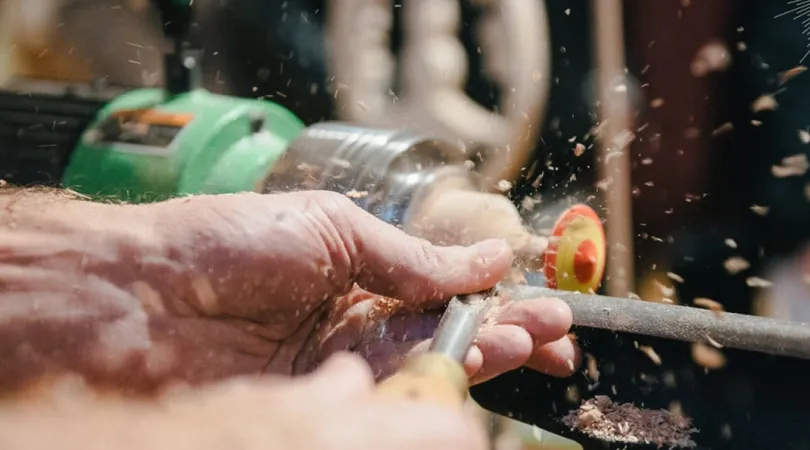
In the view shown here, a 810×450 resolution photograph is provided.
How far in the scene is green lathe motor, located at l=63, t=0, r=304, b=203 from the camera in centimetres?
115

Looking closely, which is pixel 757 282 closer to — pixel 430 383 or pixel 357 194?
pixel 357 194

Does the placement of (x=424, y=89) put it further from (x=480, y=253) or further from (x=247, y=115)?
(x=480, y=253)

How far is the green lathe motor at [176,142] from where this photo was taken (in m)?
1.15

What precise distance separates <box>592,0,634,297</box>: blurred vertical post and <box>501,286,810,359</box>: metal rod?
2.20 ft

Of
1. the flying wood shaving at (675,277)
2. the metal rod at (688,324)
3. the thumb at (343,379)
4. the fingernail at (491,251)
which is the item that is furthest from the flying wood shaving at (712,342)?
the flying wood shaving at (675,277)

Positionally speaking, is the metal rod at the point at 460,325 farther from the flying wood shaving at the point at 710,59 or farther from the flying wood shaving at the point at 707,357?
the flying wood shaving at the point at 710,59

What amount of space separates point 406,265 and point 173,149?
1.80 ft

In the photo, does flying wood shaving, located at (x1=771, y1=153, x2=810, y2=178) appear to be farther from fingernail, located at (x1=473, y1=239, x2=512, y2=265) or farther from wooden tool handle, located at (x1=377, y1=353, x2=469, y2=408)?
wooden tool handle, located at (x1=377, y1=353, x2=469, y2=408)

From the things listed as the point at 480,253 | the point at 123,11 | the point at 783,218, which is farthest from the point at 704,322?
the point at 123,11

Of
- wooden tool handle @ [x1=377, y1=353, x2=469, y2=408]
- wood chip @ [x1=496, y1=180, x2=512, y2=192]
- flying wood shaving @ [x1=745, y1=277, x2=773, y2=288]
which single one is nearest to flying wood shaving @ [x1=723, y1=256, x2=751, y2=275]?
flying wood shaving @ [x1=745, y1=277, x2=773, y2=288]

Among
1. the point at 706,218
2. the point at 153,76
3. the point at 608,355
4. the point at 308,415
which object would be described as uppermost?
the point at 308,415

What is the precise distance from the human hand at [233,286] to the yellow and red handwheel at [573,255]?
0.68 ft

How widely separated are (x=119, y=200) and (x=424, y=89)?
0.59 m

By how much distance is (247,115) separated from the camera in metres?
1.23
